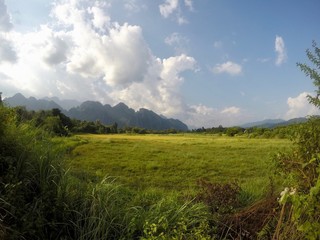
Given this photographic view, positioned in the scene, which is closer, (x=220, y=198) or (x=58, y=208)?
(x=58, y=208)

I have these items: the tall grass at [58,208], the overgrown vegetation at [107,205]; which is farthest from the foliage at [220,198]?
the tall grass at [58,208]

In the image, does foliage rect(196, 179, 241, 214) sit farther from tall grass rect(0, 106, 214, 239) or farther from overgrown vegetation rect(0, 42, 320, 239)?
tall grass rect(0, 106, 214, 239)

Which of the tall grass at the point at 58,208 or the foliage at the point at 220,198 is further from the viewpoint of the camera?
the foliage at the point at 220,198

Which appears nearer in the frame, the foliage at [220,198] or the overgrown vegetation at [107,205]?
the overgrown vegetation at [107,205]

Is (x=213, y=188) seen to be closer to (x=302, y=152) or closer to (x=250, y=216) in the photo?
(x=250, y=216)

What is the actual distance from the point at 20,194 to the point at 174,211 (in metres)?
2.91

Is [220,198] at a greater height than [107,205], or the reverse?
[107,205]

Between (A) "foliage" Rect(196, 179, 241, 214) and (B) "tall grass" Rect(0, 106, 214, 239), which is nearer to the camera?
(B) "tall grass" Rect(0, 106, 214, 239)

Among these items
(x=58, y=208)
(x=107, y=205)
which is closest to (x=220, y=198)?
(x=107, y=205)

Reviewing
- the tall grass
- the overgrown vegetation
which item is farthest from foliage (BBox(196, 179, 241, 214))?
the tall grass

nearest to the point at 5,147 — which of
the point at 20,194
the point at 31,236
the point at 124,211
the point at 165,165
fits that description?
the point at 20,194

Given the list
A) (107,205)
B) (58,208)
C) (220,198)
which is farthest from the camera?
(220,198)

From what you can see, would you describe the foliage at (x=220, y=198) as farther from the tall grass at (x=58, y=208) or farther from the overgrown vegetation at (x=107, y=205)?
the tall grass at (x=58, y=208)

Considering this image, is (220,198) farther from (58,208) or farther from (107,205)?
(58,208)
